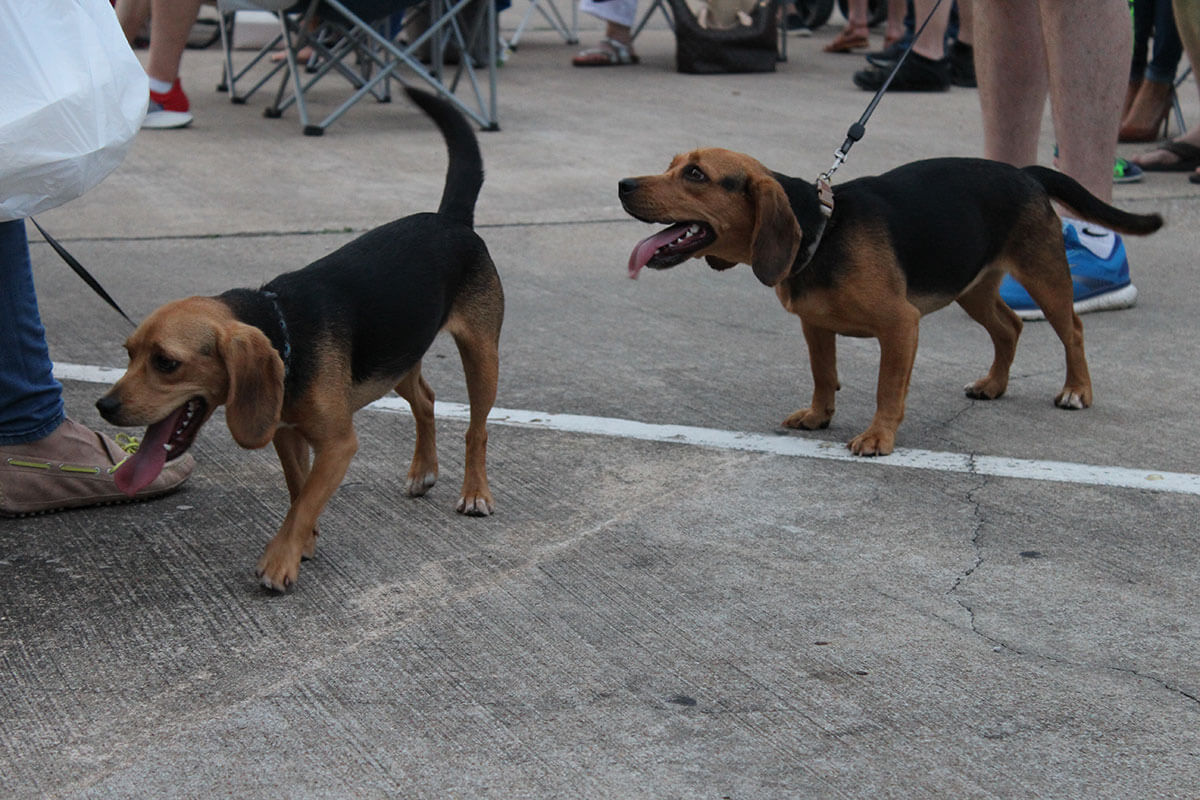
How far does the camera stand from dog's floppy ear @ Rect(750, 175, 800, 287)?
11.8 ft

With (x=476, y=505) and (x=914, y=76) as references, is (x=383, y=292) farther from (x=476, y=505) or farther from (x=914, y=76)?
(x=914, y=76)

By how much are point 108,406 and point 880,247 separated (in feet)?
6.94

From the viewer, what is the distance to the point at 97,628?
2.77 meters

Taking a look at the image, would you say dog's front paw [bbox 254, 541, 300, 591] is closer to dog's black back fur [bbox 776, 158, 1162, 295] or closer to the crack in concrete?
the crack in concrete

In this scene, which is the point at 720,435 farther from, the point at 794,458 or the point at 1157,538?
the point at 1157,538

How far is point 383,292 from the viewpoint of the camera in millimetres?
3164

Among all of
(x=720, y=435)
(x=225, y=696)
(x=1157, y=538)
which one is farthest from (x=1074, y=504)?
(x=225, y=696)

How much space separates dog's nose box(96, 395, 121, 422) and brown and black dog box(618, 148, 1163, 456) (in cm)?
144

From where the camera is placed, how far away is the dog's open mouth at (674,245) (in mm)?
3668

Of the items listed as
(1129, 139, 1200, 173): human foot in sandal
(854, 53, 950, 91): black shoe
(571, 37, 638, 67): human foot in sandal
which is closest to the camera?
(1129, 139, 1200, 173): human foot in sandal

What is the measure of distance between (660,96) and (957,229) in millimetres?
5760

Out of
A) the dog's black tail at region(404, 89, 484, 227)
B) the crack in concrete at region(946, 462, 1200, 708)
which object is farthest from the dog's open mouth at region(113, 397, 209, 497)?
the crack in concrete at region(946, 462, 1200, 708)

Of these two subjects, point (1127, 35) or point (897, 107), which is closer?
point (1127, 35)

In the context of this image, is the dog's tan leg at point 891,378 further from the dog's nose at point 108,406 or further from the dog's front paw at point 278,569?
the dog's nose at point 108,406
